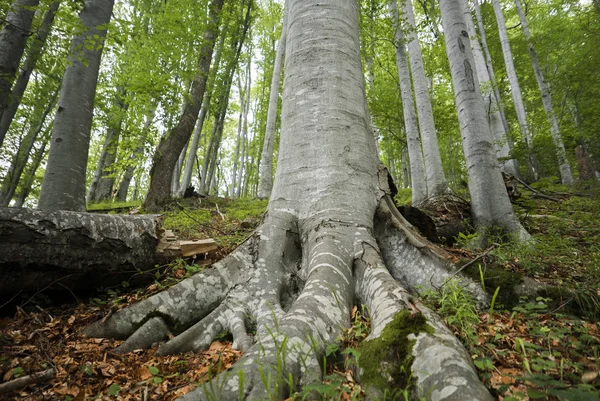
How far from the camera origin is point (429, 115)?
22.7ft

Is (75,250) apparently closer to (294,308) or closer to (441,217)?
(294,308)

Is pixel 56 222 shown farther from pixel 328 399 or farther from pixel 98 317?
pixel 328 399

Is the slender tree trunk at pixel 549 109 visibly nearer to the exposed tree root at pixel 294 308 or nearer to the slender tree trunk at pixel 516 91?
the slender tree trunk at pixel 516 91

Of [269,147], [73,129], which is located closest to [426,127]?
[269,147]

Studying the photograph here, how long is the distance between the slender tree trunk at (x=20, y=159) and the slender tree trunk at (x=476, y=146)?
1418cm

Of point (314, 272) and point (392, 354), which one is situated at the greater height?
point (314, 272)

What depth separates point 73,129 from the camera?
444 cm

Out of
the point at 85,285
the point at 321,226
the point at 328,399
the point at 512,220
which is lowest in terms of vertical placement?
the point at 328,399

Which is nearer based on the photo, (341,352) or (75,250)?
(341,352)

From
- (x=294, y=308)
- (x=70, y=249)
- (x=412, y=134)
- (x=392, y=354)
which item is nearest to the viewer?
(x=392, y=354)

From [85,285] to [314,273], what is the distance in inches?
84.2

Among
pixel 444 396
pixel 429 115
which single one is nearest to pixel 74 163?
pixel 444 396

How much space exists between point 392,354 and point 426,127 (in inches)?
256

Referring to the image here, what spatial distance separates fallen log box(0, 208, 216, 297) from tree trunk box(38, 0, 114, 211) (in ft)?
6.87
